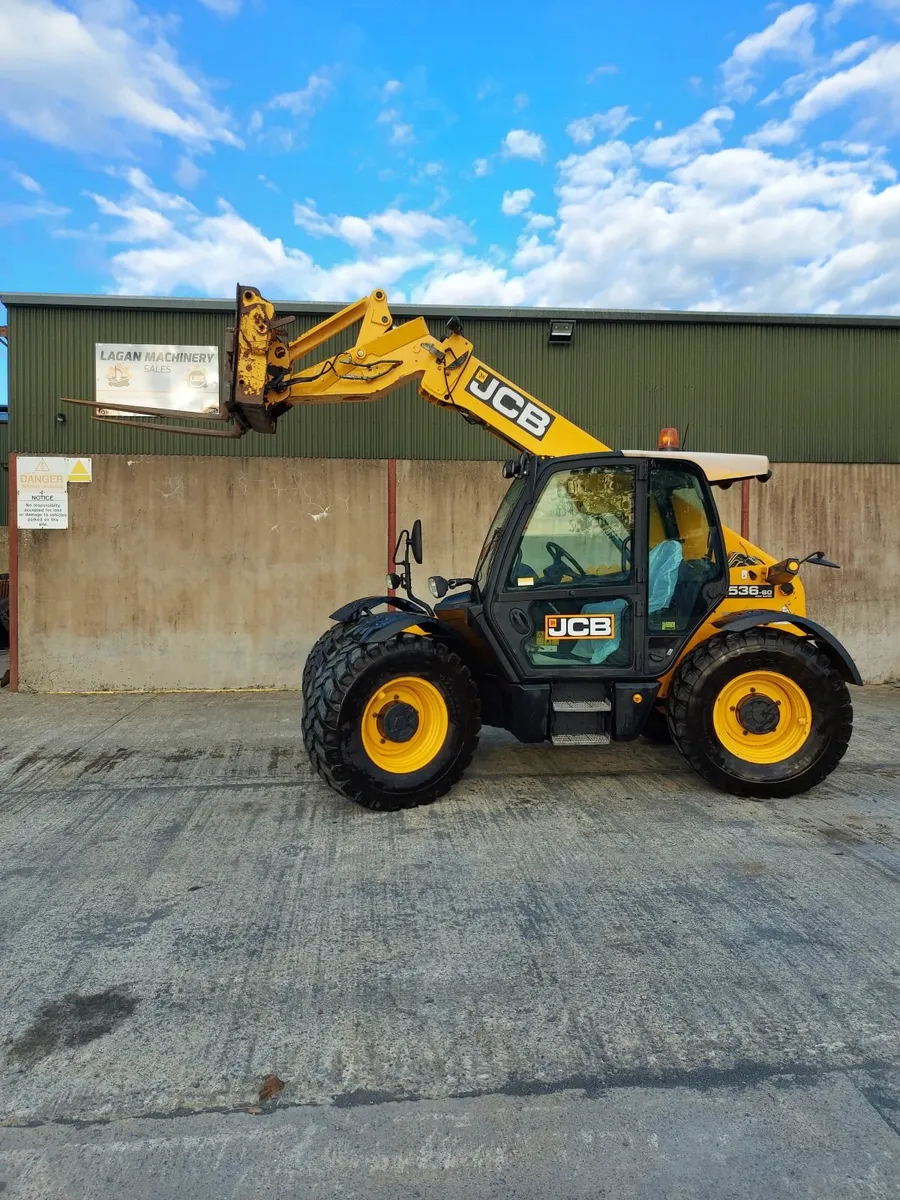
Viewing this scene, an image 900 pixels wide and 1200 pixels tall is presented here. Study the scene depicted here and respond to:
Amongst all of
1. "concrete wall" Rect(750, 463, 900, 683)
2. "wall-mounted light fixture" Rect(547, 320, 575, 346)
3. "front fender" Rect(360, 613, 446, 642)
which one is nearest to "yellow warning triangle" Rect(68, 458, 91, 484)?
"front fender" Rect(360, 613, 446, 642)

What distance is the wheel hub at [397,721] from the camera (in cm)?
434

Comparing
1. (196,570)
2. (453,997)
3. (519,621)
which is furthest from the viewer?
(196,570)

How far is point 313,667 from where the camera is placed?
530 cm

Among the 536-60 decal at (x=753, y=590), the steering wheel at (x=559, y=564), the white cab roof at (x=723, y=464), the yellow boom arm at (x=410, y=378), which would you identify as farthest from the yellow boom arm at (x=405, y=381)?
the 536-60 decal at (x=753, y=590)

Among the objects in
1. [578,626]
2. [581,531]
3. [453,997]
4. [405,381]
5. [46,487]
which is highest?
[405,381]

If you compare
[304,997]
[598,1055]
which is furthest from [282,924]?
[598,1055]

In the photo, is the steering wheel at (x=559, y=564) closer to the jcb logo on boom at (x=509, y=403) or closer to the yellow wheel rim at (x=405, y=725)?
the jcb logo on boom at (x=509, y=403)

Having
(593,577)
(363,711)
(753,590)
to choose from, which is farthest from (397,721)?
(753,590)

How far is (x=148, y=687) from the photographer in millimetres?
8320

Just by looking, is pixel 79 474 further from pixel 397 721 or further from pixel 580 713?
pixel 580 713

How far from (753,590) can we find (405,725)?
→ 8.29 ft

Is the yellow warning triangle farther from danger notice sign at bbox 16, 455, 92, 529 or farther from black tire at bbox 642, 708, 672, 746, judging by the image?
black tire at bbox 642, 708, 672, 746

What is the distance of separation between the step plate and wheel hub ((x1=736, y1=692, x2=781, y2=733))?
2.76 ft

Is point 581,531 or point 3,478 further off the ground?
point 3,478
